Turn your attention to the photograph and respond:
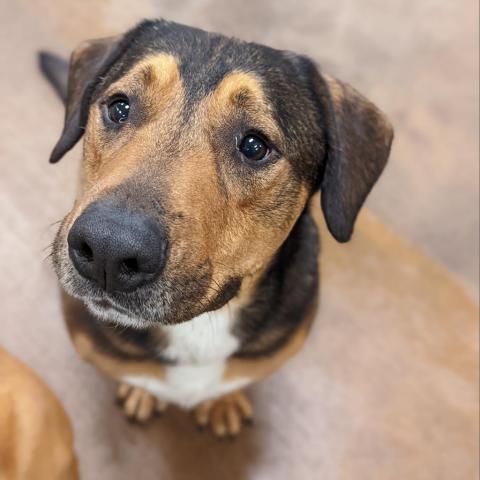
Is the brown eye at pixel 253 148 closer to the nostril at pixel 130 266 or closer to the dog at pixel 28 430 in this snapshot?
the nostril at pixel 130 266

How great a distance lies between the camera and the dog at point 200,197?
147 centimetres

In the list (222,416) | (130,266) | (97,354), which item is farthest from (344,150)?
(222,416)

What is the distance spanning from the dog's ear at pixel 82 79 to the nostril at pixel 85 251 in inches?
25.1

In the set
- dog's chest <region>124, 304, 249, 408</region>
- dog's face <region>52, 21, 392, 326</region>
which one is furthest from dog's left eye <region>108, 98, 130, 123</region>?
→ dog's chest <region>124, 304, 249, 408</region>

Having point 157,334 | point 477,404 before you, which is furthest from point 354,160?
point 477,404

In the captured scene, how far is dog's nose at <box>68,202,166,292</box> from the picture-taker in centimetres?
136

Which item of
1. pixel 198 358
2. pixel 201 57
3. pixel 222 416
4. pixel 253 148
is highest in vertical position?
pixel 201 57

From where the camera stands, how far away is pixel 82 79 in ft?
6.57

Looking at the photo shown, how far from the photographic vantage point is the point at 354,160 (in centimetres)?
186

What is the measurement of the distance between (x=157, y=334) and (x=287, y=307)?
1.37ft

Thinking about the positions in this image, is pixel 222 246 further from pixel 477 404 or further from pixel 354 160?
pixel 477 404

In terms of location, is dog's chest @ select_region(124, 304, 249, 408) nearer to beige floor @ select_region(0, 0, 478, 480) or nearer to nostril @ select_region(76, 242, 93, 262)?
beige floor @ select_region(0, 0, 478, 480)

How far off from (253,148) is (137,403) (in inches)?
49.8

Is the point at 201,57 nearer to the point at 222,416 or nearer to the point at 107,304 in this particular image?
the point at 107,304
